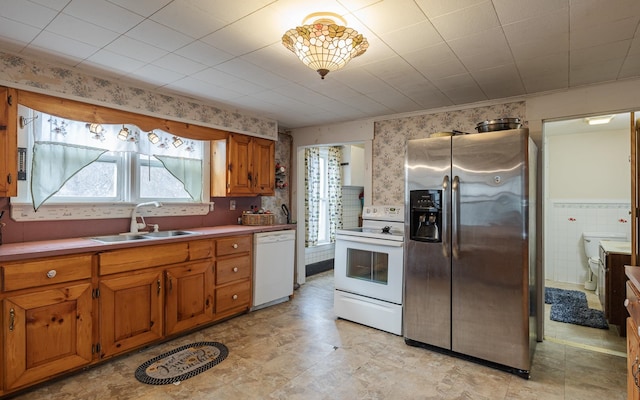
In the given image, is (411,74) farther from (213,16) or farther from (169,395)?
(169,395)

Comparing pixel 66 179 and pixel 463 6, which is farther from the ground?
pixel 463 6

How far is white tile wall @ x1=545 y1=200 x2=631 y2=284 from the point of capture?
14.9 ft

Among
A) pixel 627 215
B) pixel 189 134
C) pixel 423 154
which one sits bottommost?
pixel 627 215

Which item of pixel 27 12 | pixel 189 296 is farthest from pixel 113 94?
pixel 189 296

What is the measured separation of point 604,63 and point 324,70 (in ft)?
6.78

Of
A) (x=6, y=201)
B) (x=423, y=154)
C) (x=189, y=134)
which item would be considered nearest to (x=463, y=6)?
(x=423, y=154)

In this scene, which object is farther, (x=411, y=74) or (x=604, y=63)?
(x=411, y=74)

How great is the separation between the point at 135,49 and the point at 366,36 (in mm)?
1552

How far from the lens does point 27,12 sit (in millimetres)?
1799

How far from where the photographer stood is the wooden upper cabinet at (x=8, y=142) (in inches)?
89.3

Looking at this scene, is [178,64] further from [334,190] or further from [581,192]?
[581,192]

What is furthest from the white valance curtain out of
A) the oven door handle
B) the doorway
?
the doorway

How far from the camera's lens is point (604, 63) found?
2.36m

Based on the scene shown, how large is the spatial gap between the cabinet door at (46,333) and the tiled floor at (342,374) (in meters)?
0.16
